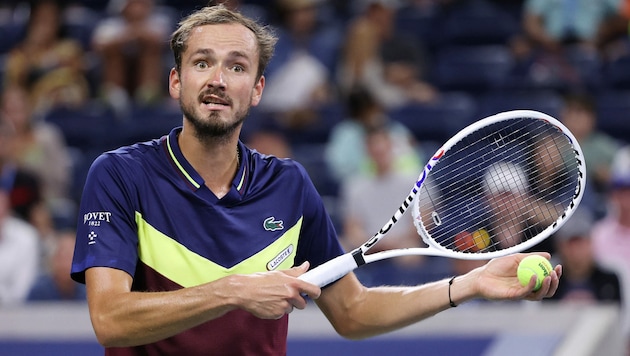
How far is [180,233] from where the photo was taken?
3.27m

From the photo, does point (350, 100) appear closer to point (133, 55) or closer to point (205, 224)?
point (133, 55)

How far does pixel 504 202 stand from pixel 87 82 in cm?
681

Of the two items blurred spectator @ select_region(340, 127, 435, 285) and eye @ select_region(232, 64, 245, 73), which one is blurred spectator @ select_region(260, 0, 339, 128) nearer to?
blurred spectator @ select_region(340, 127, 435, 285)

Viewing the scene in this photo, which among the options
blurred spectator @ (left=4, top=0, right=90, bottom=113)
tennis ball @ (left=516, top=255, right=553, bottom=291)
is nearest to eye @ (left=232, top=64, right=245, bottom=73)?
tennis ball @ (left=516, top=255, right=553, bottom=291)

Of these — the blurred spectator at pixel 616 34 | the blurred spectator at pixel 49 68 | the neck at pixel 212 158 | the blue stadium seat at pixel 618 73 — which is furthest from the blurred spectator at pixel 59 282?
the blurred spectator at pixel 616 34

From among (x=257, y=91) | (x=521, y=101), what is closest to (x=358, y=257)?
(x=257, y=91)

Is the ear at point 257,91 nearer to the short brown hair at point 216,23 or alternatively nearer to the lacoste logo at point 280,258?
the short brown hair at point 216,23

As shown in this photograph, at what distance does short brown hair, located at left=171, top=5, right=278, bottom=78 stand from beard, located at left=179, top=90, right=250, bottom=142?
164 mm

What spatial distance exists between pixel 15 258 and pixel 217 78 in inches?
183

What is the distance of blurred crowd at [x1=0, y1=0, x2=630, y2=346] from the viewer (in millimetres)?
7492

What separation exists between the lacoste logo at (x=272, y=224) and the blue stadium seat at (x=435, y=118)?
5461 millimetres

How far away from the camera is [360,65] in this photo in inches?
368

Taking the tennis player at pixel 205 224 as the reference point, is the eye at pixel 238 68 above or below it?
above

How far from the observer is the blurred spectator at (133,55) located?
985 cm
